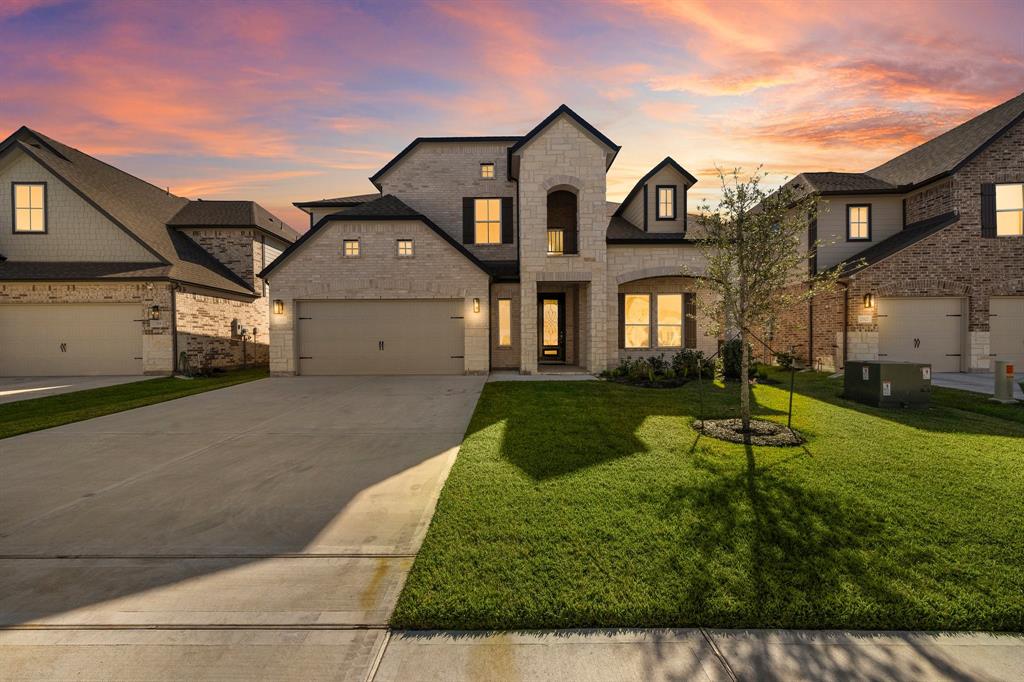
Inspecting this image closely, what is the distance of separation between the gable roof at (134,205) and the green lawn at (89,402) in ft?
15.5

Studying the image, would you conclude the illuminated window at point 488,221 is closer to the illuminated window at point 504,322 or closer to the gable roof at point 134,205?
the illuminated window at point 504,322

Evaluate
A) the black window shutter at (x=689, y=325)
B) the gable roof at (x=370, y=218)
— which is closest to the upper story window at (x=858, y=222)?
the black window shutter at (x=689, y=325)

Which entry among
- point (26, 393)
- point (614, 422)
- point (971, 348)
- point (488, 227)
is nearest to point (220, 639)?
point (614, 422)

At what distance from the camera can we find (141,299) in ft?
51.3

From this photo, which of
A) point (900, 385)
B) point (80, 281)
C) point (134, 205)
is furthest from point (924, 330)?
point (134, 205)

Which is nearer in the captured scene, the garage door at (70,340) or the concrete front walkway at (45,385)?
the concrete front walkway at (45,385)

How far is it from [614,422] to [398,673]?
19.3ft

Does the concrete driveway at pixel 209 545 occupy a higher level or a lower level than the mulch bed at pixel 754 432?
lower

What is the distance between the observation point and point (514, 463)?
18.4 ft

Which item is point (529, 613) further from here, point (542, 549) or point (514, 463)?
point (514, 463)

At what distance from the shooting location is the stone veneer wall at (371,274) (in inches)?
576

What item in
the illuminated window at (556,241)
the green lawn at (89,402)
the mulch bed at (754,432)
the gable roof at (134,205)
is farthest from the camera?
the illuminated window at (556,241)

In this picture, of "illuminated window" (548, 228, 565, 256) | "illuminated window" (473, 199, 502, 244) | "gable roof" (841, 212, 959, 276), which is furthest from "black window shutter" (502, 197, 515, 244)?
"gable roof" (841, 212, 959, 276)

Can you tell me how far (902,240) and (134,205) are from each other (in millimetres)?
29741
